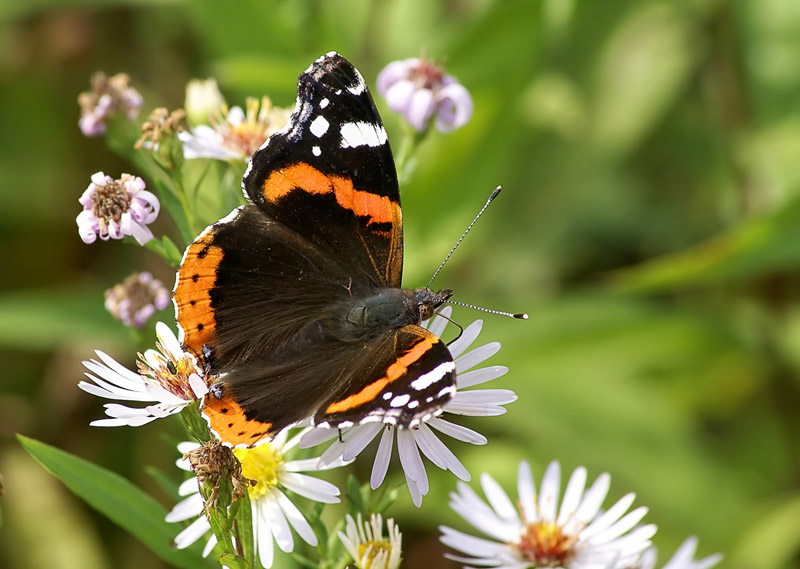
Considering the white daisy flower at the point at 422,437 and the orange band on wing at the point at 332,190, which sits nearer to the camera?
the white daisy flower at the point at 422,437

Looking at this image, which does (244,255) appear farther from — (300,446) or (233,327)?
(300,446)

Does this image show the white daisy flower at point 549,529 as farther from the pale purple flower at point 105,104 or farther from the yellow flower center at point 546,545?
the pale purple flower at point 105,104

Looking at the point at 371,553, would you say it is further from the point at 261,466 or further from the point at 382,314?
the point at 382,314

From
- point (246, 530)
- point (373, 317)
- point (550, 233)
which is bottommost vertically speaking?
point (246, 530)

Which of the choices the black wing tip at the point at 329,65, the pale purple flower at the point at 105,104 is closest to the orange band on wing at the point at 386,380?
the black wing tip at the point at 329,65

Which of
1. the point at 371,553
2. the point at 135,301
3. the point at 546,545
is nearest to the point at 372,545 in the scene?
the point at 371,553

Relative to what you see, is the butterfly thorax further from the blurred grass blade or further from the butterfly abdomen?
the blurred grass blade
